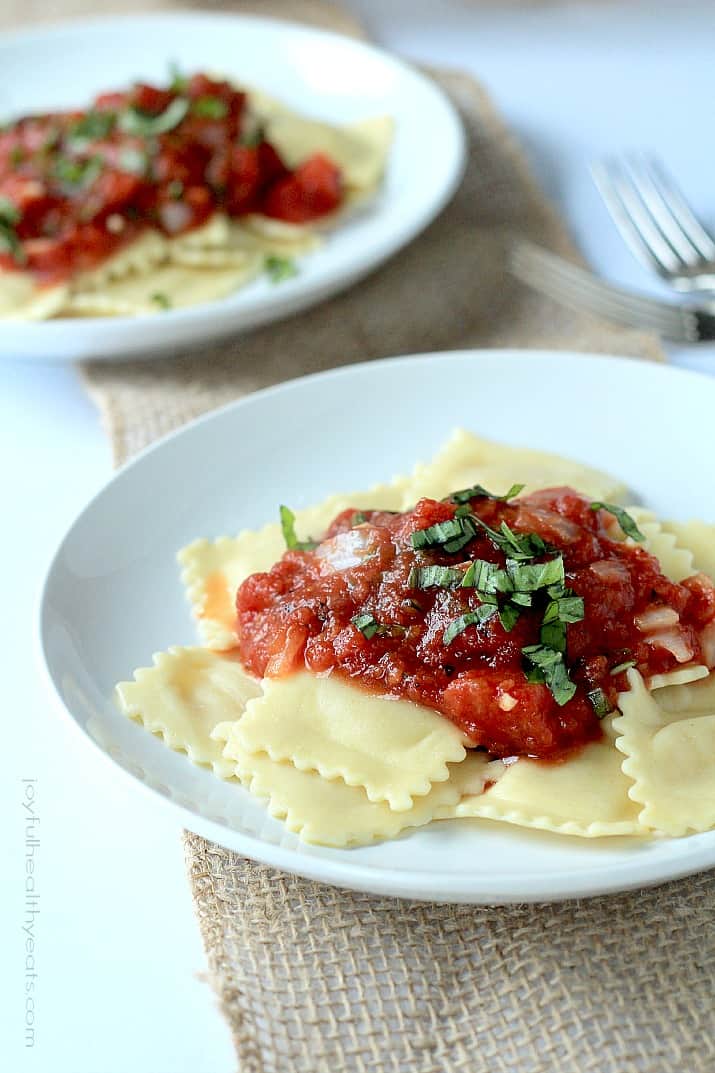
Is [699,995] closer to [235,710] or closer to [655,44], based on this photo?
[235,710]

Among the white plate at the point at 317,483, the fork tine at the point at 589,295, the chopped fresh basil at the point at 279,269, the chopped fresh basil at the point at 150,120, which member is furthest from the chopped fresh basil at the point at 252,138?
the white plate at the point at 317,483

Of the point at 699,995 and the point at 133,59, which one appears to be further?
the point at 133,59

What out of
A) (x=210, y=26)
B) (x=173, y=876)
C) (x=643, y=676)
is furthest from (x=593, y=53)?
(x=173, y=876)

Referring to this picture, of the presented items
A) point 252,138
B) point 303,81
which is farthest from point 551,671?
point 303,81

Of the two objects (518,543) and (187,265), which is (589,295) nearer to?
(187,265)

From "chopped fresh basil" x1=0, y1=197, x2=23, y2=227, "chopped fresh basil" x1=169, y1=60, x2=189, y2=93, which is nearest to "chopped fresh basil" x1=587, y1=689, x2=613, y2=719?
"chopped fresh basil" x1=0, y1=197, x2=23, y2=227

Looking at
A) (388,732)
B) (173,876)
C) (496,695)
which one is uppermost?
(496,695)

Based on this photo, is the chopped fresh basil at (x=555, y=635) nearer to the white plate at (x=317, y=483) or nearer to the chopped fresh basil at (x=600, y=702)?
the chopped fresh basil at (x=600, y=702)

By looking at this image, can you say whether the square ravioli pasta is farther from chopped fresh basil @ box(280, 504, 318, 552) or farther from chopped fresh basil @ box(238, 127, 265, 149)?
chopped fresh basil @ box(238, 127, 265, 149)
